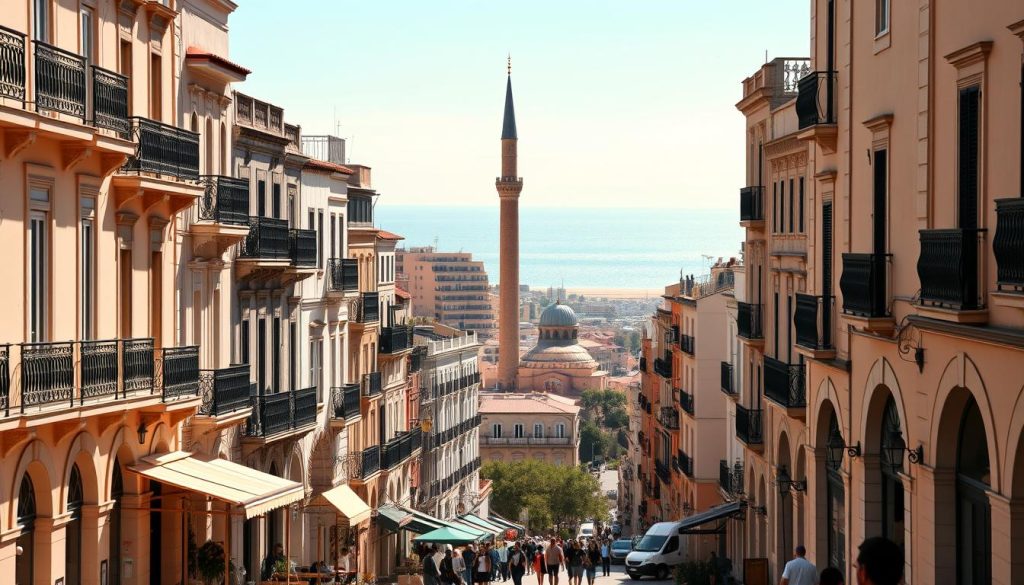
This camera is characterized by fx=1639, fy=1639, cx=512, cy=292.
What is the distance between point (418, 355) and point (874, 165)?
4923 centimetres

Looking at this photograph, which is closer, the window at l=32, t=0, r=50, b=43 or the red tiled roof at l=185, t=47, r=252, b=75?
the window at l=32, t=0, r=50, b=43

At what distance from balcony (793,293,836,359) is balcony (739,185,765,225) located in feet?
48.6

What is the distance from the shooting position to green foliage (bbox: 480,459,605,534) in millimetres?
117562

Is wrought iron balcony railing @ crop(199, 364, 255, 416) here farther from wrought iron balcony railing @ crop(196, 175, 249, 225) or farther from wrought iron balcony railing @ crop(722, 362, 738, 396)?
wrought iron balcony railing @ crop(722, 362, 738, 396)

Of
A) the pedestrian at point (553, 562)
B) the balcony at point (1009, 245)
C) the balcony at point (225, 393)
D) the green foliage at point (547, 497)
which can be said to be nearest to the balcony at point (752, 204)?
the pedestrian at point (553, 562)

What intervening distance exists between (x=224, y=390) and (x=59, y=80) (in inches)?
425

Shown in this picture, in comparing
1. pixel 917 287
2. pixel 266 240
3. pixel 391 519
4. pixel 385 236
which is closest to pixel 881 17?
pixel 917 287

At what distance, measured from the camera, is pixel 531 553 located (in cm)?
5750

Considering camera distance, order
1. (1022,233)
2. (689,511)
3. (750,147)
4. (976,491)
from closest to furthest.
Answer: (1022,233) → (976,491) → (750,147) → (689,511)

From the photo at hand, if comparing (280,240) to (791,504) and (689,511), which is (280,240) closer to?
(791,504)

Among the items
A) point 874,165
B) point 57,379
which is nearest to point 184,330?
point 57,379

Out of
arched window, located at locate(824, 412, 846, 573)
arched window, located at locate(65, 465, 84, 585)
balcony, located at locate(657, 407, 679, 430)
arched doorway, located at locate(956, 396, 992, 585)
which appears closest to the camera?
arched doorway, located at locate(956, 396, 992, 585)

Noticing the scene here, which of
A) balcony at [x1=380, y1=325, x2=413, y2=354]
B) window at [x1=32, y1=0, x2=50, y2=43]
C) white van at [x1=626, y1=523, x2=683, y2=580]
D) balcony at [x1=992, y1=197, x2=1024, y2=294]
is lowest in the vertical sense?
white van at [x1=626, y1=523, x2=683, y2=580]

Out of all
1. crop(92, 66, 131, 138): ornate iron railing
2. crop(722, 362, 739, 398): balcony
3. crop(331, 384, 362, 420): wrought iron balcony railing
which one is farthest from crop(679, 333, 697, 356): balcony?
crop(92, 66, 131, 138): ornate iron railing
